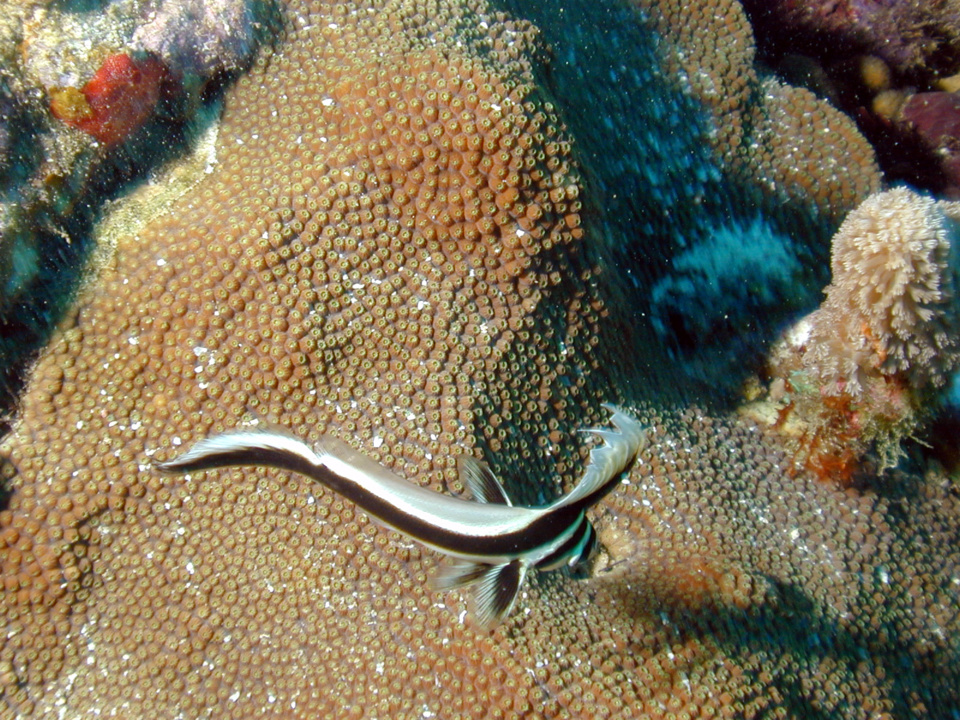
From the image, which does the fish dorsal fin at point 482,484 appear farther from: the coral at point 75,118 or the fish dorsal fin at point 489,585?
the coral at point 75,118

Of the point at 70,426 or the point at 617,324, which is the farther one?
the point at 617,324

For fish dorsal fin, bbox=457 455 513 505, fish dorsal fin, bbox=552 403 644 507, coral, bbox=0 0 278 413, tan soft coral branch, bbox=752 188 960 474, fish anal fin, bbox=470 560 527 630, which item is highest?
coral, bbox=0 0 278 413

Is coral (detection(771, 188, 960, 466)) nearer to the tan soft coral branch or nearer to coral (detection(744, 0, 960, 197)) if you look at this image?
the tan soft coral branch

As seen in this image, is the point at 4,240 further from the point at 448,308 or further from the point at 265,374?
the point at 448,308

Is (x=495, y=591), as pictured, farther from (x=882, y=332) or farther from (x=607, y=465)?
(x=882, y=332)

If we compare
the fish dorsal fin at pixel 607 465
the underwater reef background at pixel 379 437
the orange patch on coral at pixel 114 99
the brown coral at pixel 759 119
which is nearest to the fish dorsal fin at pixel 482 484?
the fish dorsal fin at pixel 607 465

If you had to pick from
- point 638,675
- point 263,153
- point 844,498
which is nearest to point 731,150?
point 844,498

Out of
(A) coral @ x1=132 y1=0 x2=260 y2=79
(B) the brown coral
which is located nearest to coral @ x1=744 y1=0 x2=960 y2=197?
(B) the brown coral
